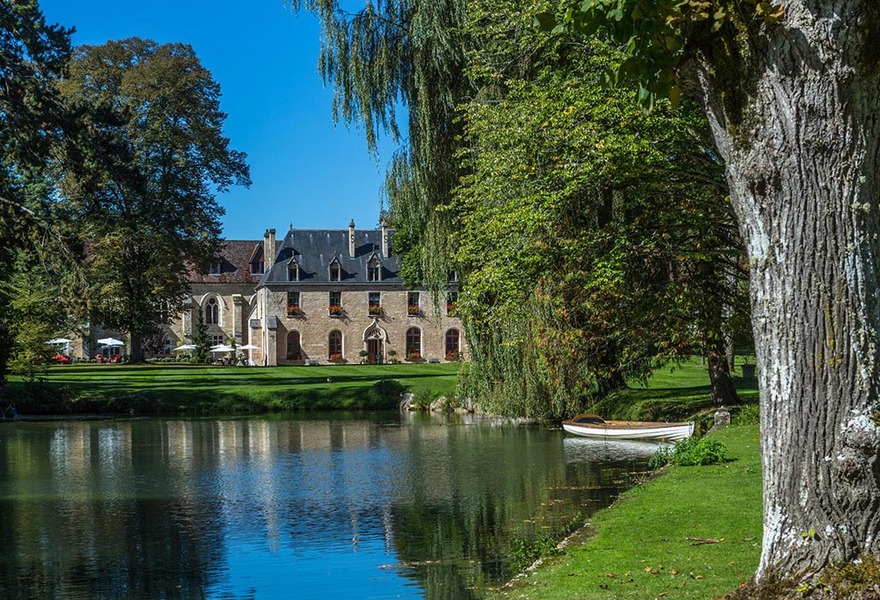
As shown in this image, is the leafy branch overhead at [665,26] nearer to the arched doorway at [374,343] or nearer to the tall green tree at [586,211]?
the tall green tree at [586,211]

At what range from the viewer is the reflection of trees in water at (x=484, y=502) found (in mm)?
10672

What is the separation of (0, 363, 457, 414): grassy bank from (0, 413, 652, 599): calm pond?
30.6 ft

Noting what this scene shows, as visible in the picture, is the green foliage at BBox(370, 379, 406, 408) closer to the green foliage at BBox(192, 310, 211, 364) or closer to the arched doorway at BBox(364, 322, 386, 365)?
the arched doorway at BBox(364, 322, 386, 365)

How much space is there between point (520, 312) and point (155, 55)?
93.9ft

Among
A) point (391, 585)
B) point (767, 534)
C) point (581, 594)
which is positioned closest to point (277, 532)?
point (391, 585)

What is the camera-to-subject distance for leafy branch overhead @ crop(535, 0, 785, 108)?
19.0ft

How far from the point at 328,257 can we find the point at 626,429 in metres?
46.2

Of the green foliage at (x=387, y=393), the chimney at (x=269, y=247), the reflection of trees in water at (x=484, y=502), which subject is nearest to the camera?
the reflection of trees in water at (x=484, y=502)

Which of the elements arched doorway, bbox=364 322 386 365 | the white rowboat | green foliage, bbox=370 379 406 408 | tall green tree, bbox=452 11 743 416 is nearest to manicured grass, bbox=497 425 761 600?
tall green tree, bbox=452 11 743 416

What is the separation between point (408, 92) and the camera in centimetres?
2389

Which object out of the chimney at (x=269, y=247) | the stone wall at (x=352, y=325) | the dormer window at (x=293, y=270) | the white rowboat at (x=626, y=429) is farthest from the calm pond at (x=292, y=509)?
the chimney at (x=269, y=247)

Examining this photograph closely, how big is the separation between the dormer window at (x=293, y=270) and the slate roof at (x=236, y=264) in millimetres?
8554

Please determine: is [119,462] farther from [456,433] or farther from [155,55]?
[155,55]

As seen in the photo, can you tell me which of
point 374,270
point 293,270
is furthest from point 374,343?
point 293,270
